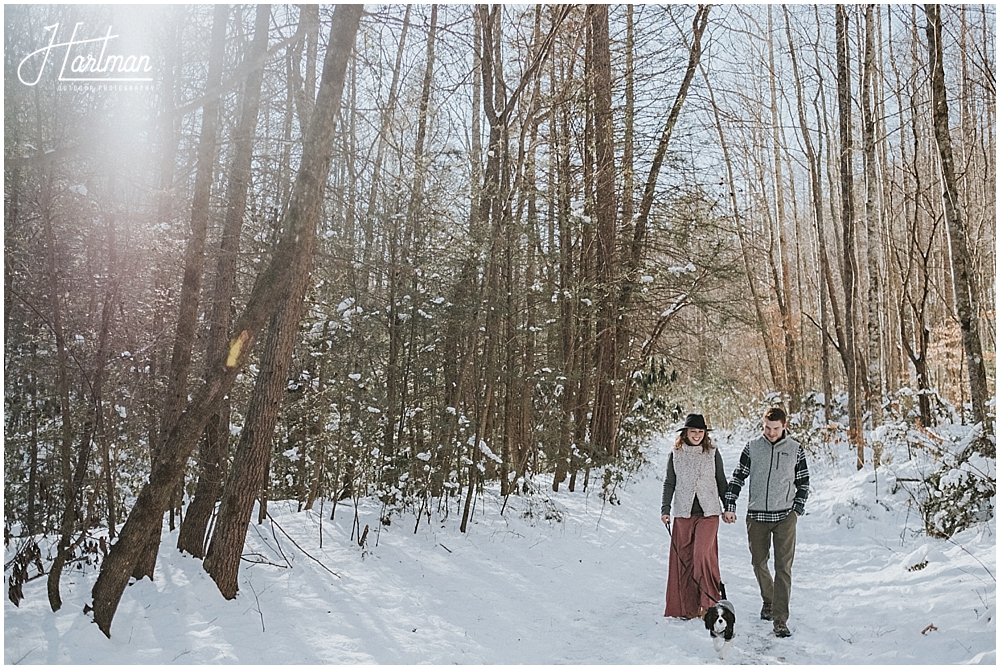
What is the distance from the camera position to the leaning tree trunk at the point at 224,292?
21.1 feet

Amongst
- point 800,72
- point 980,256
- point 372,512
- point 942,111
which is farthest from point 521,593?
point 980,256

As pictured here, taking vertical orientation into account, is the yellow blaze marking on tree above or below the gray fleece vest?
above

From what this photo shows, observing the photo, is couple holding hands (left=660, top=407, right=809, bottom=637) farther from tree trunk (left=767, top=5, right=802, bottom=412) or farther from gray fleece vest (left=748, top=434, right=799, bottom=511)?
tree trunk (left=767, top=5, right=802, bottom=412)

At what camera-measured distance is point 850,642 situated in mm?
5012

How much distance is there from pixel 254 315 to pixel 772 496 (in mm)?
4331

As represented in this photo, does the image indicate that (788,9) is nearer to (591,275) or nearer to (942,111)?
(591,275)

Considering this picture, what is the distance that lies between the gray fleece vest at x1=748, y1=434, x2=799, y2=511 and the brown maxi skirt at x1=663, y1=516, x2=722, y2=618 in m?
0.45

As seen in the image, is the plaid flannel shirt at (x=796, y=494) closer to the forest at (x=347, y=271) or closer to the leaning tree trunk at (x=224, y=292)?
the forest at (x=347, y=271)

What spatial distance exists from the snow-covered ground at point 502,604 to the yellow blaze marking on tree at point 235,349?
5.98ft

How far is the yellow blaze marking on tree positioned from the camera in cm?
528

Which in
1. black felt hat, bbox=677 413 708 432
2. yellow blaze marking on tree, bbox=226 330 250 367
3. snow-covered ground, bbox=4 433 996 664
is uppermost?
yellow blaze marking on tree, bbox=226 330 250 367
